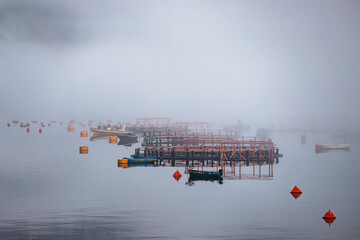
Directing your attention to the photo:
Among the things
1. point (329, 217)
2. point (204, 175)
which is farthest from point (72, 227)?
point (204, 175)

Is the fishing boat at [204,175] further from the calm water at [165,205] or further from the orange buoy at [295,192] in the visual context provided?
the orange buoy at [295,192]

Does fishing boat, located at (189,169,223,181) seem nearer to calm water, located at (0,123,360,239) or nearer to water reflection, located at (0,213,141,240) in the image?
calm water, located at (0,123,360,239)

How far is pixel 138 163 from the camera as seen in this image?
98750 millimetres

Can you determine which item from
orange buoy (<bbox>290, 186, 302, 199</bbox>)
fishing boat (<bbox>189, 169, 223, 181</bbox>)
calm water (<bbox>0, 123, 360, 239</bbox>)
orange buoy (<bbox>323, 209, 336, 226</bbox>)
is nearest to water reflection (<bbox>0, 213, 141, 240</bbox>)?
calm water (<bbox>0, 123, 360, 239</bbox>)

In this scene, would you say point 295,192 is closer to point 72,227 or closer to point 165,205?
point 165,205

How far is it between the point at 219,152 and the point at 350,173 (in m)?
32.5

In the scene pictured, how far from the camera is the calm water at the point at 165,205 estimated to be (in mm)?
52281

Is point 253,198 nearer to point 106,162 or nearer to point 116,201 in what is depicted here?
point 116,201

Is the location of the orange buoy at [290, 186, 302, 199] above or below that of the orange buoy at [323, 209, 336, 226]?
above

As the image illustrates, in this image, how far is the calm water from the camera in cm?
5228

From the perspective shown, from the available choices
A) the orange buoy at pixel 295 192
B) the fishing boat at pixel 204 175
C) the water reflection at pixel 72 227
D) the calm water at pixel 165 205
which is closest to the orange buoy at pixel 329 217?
the calm water at pixel 165 205

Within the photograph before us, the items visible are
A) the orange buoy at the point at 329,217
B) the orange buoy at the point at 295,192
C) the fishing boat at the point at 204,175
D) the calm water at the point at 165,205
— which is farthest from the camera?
the fishing boat at the point at 204,175

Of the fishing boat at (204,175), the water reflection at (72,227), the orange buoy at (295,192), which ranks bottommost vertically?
the water reflection at (72,227)

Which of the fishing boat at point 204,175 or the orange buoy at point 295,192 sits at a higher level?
the fishing boat at point 204,175
